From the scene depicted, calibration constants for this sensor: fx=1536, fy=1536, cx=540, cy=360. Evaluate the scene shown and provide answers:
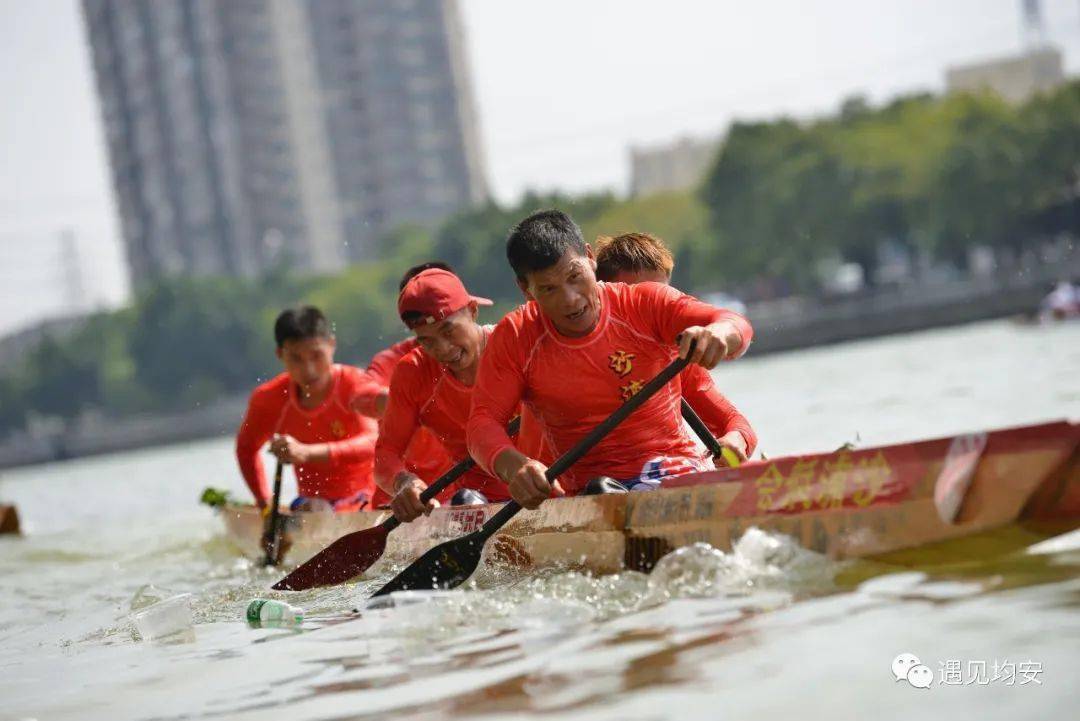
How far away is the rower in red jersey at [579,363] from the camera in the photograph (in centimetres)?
660

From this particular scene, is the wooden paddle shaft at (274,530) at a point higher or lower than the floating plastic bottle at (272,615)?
lower

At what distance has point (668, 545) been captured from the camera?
6312mm

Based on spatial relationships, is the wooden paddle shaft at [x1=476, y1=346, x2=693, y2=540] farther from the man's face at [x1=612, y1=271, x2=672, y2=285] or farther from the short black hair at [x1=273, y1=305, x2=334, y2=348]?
the short black hair at [x1=273, y1=305, x2=334, y2=348]

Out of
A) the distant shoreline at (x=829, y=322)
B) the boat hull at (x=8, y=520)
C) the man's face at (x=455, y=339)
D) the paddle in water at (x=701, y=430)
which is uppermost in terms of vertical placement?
the man's face at (x=455, y=339)

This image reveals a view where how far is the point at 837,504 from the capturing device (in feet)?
19.0

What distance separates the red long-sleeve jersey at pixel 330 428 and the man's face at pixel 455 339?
2880 mm

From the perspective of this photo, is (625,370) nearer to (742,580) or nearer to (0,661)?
(742,580)

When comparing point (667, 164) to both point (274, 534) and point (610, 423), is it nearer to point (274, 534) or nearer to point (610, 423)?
point (274, 534)

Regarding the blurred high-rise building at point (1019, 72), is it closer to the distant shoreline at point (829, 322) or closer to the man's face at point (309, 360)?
the distant shoreline at point (829, 322)

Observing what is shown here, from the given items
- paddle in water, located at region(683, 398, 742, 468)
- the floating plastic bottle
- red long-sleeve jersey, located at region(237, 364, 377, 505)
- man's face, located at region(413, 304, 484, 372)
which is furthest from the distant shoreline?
the floating plastic bottle

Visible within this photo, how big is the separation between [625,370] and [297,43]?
405ft

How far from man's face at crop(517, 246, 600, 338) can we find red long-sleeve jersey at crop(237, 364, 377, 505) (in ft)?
14.1

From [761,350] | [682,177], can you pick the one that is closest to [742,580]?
[761,350]

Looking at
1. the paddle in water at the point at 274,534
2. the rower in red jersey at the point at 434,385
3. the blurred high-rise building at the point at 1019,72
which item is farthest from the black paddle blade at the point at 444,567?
the blurred high-rise building at the point at 1019,72
